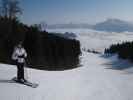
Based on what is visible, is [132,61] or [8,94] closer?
[8,94]

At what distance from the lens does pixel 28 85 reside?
1422 cm

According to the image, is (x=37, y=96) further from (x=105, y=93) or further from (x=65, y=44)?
(x=65, y=44)

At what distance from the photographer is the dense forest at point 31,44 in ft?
127

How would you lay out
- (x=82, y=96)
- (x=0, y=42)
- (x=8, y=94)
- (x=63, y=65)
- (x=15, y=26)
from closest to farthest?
(x=8, y=94)
(x=82, y=96)
(x=0, y=42)
(x=15, y=26)
(x=63, y=65)

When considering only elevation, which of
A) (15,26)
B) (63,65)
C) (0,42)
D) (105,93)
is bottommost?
(63,65)

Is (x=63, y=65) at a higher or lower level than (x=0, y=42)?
lower

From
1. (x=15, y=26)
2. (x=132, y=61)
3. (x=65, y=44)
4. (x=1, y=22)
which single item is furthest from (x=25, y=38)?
(x=132, y=61)

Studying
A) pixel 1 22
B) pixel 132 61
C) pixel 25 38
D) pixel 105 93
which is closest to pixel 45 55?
pixel 25 38

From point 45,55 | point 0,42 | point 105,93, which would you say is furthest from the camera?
point 45,55

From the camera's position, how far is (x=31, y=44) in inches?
1794

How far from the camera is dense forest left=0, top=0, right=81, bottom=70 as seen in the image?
127 ft

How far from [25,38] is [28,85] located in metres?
30.7

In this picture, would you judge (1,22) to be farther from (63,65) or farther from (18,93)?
(18,93)

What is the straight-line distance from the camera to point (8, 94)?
11.8m
